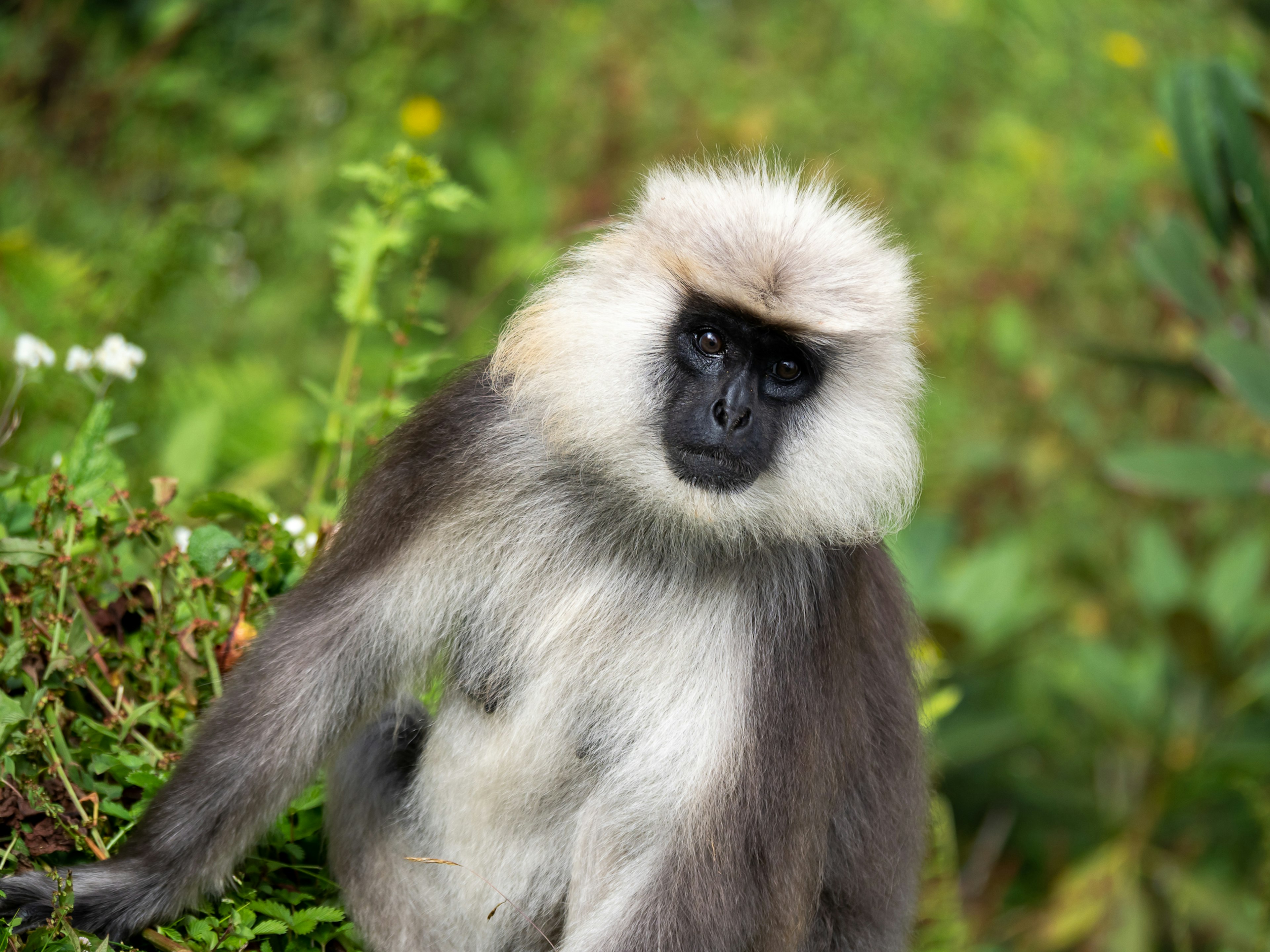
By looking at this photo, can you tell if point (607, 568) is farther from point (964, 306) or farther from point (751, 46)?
point (751, 46)

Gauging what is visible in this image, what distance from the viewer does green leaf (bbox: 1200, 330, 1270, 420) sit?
5.43m

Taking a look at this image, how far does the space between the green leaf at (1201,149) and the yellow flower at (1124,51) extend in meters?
3.29

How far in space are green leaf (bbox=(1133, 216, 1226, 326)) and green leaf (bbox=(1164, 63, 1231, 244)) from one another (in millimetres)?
137

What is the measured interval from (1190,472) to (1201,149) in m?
1.38

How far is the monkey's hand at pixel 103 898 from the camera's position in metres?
2.93

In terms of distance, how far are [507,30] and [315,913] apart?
6.82 metres

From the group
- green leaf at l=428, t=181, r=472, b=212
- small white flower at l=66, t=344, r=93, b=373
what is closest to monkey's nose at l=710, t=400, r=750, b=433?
green leaf at l=428, t=181, r=472, b=212

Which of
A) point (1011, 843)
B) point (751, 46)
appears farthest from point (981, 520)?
point (751, 46)

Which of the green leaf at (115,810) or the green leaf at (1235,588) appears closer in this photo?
the green leaf at (115,810)

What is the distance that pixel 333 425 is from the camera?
4395mm

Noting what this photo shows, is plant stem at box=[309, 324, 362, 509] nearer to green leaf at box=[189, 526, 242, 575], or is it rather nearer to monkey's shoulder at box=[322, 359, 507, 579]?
green leaf at box=[189, 526, 242, 575]

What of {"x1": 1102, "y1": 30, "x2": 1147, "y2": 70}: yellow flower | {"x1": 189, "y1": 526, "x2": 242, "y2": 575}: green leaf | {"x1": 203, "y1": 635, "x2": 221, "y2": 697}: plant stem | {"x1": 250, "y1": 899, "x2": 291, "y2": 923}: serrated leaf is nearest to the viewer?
{"x1": 250, "y1": 899, "x2": 291, "y2": 923}: serrated leaf

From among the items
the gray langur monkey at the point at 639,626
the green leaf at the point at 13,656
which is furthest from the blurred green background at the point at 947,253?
the gray langur monkey at the point at 639,626

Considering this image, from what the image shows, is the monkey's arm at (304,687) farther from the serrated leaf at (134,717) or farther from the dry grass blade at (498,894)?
the dry grass blade at (498,894)
